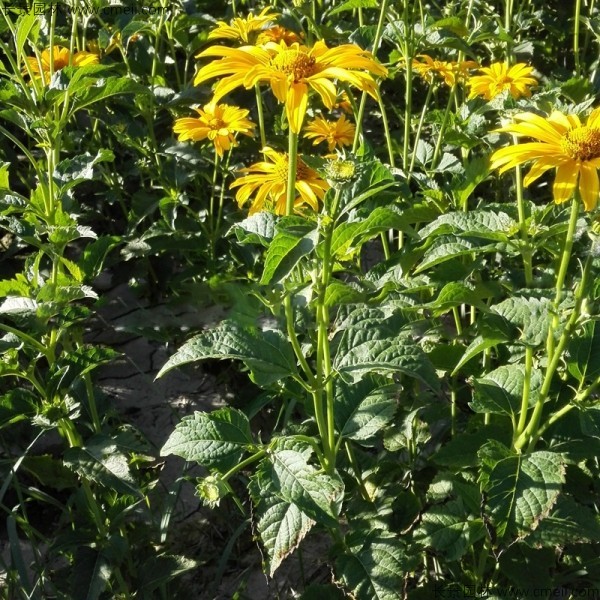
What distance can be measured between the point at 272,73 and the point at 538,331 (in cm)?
61

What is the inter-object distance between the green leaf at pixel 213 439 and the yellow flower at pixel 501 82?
126cm

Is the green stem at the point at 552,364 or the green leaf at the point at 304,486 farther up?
the green stem at the point at 552,364

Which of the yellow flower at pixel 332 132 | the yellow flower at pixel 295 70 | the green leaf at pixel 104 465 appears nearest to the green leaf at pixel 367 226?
the yellow flower at pixel 295 70

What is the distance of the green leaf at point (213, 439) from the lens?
1368 mm

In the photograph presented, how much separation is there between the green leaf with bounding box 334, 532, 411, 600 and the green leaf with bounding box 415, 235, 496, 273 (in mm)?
491

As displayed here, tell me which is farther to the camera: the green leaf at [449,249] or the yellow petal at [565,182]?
the green leaf at [449,249]

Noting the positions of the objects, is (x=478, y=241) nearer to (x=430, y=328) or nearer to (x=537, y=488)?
(x=430, y=328)

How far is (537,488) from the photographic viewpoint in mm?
1322

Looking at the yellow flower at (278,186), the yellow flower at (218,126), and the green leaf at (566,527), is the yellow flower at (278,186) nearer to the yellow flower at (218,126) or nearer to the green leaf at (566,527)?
the yellow flower at (218,126)

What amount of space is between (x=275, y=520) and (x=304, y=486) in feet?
0.33

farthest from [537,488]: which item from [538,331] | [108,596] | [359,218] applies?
[108,596]

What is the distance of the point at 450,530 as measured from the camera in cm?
151

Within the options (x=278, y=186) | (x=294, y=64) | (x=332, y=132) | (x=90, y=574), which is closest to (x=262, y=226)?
(x=294, y=64)

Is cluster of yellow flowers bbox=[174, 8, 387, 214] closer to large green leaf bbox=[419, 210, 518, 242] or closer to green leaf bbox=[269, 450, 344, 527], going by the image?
large green leaf bbox=[419, 210, 518, 242]
